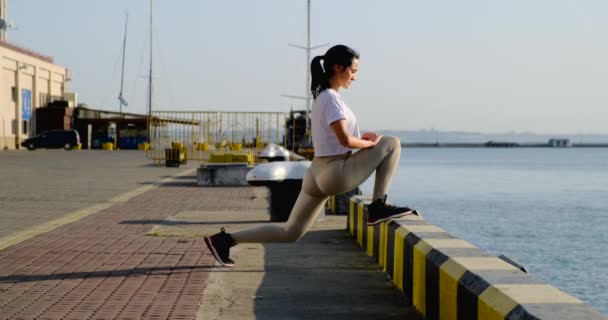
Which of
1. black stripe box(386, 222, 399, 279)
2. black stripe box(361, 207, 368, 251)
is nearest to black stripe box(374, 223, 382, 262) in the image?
black stripe box(386, 222, 399, 279)

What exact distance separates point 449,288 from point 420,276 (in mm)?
983

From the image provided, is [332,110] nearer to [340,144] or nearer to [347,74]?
[340,144]

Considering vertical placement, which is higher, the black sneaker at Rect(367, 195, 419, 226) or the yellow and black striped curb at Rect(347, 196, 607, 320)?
the black sneaker at Rect(367, 195, 419, 226)

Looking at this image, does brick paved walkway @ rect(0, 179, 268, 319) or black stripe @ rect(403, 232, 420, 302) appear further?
black stripe @ rect(403, 232, 420, 302)

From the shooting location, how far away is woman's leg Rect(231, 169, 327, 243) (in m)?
7.48

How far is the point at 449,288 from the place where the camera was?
543 centimetres

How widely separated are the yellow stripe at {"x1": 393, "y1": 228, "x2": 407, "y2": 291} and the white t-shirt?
0.79 metres

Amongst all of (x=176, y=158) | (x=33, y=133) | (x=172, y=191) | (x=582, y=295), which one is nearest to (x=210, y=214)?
(x=582, y=295)

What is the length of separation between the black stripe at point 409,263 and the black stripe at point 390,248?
22.6 inches

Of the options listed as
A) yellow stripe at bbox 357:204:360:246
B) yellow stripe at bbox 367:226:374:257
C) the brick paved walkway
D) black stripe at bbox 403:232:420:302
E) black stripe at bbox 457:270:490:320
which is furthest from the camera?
yellow stripe at bbox 357:204:360:246

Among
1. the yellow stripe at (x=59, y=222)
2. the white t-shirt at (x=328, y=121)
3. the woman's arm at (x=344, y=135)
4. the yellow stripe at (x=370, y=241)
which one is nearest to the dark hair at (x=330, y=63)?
the white t-shirt at (x=328, y=121)

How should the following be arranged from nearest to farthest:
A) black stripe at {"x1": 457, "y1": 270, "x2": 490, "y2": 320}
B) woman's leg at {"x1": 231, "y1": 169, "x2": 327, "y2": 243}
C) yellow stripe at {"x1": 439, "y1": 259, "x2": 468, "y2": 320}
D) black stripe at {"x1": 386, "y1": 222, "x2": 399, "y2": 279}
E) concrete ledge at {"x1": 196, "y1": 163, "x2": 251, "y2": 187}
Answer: black stripe at {"x1": 457, "y1": 270, "x2": 490, "y2": 320} → yellow stripe at {"x1": 439, "y1": 259, "x2": 468, "y2": 320} → woman's leg at {"x1": 231, "y1": 169, "x2": 327, "y2": 243} → black stripe at {"x1": 386, "y1": 222, "x2": 399, "y2": 279} → concrete ledge at {"x1": 196, "y1": 163, "x2": 251, "y2": 187}

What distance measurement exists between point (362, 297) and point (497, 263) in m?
1.83

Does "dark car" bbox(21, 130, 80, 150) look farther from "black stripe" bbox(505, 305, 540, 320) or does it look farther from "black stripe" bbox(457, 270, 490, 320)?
"black stripe" bbox(505, 305, 540, 320)
